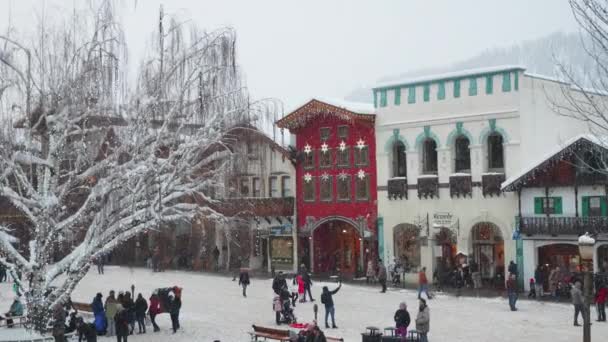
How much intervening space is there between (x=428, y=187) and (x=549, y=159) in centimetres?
Answer: 743

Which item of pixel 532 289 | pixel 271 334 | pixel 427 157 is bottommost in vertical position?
pixel 271 334

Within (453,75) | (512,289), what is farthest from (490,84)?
(512,289)

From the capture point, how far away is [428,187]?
3888cm

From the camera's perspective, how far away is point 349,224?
4366 centimetres

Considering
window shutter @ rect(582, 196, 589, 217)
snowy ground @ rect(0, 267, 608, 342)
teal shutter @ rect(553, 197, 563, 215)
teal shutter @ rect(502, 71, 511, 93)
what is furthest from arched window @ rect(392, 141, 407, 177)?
window shutter @ rect(582, 196, 589, 217)

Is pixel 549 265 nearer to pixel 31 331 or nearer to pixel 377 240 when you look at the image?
pixel 377 240

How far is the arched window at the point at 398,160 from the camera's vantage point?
4100 cm

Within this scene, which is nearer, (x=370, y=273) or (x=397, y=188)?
(x=370, y=273)

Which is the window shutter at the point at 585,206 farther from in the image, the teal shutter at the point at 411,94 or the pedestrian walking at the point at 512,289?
the teal shutter at the point at 411,94

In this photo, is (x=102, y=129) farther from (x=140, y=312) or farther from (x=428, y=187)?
(x=428, y=187)

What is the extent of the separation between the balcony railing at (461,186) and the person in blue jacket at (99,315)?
19.5 meters

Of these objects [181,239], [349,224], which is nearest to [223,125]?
[349,224]

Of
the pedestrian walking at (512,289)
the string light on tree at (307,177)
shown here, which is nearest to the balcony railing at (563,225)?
the pedestrian walking at (512,289)

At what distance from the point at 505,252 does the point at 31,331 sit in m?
22.4
